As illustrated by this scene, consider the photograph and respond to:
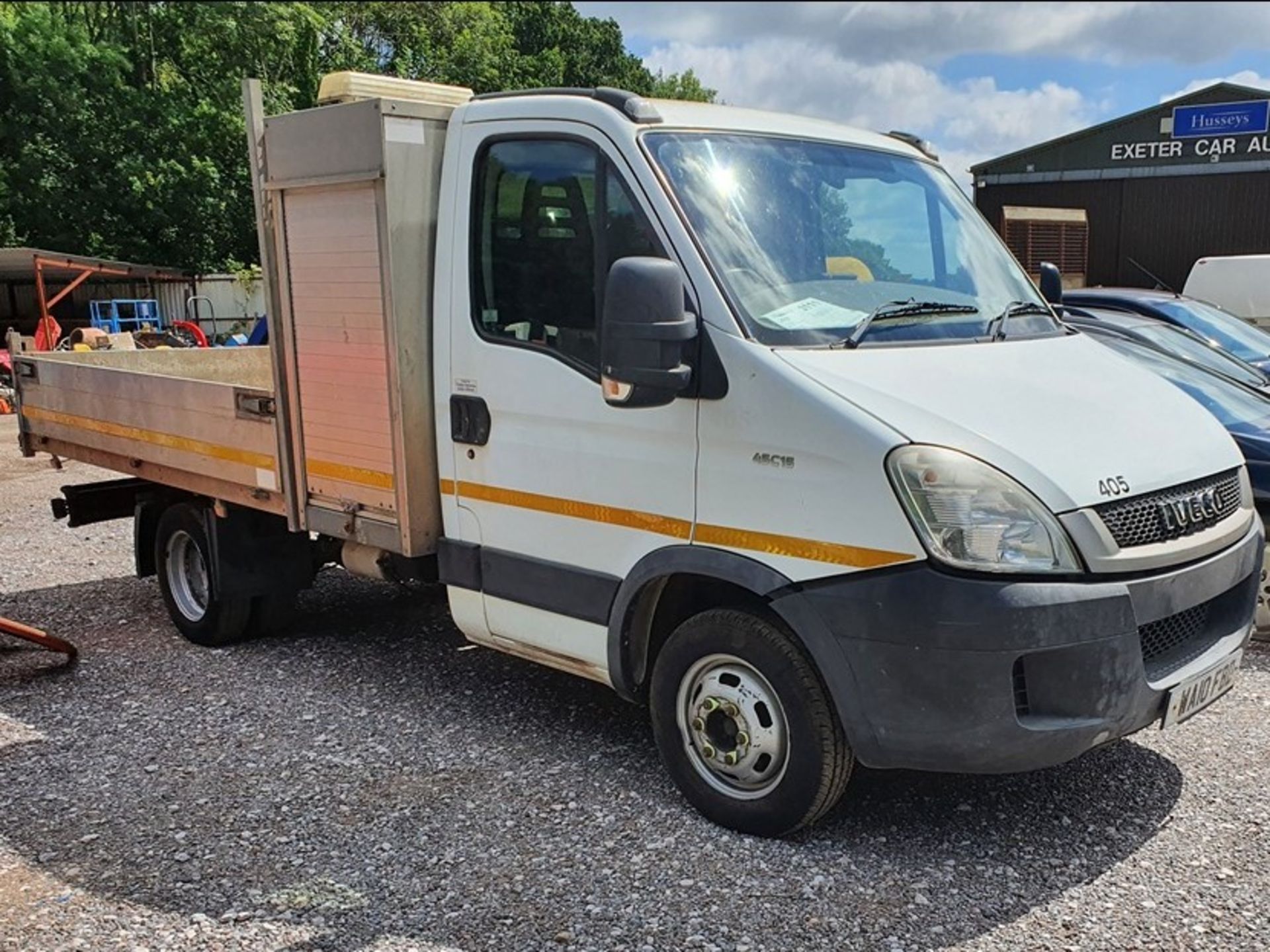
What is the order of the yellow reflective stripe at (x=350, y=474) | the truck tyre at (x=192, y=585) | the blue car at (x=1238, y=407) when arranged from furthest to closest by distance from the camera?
1. the truck tyre at (x=192, y=585)
2. the blue car at (x=1238, y=407)
3. the yellow reflective stripe at (x=350, y=474)

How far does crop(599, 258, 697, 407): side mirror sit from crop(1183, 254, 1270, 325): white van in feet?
39.1

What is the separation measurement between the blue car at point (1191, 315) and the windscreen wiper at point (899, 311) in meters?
4.77

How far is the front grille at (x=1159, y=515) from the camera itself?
332cm

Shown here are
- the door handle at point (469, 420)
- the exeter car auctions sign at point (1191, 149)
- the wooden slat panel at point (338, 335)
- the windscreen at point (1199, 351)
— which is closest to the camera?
the door handle at point (469, 420)

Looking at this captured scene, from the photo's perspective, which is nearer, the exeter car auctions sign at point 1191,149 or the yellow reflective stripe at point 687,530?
the yellow reflective stripe at point 687,530

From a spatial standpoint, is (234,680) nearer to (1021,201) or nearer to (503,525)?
(503,525)

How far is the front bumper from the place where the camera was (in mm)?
3189

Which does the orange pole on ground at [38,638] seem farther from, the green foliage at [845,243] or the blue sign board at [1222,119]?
the blue sign board at [1222,119]

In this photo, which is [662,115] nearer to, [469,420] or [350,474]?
[469,420]

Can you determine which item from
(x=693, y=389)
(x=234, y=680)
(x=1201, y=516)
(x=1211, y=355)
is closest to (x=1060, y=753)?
(x=1201, y=516)

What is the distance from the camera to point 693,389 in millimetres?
3615

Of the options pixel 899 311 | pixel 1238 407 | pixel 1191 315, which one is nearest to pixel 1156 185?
pixel 1191 315

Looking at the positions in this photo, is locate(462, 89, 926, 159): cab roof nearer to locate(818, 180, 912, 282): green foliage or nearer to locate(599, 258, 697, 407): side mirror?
locate(818, 180, 912, 282): green foliage

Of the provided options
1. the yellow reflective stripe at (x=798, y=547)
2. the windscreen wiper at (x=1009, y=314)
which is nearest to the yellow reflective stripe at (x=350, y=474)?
the yellow reflective stripe at (x=798, y=547)
